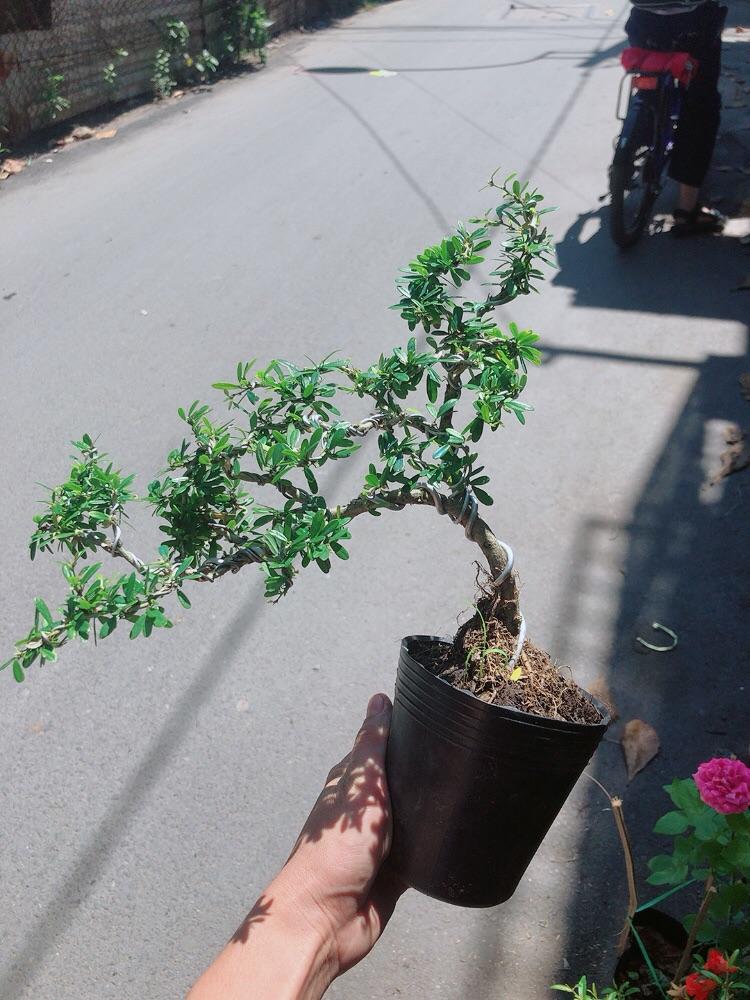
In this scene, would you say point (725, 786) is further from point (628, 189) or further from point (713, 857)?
point (628, 189)

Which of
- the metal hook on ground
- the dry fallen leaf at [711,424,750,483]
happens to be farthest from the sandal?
the metal hook on ground

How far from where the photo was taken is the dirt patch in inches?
68.6

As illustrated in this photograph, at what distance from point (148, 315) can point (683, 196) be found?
348 centimetres

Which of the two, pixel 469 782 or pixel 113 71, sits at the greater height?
pixel 469 782

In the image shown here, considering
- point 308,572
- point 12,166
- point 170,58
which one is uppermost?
point 170,58

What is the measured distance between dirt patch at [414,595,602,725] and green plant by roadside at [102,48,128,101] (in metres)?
8.55

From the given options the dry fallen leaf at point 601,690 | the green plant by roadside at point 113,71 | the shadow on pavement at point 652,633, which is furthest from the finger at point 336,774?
the green plant by roadside at point 113,71

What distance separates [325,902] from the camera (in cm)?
164

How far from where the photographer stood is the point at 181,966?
2.26 metres

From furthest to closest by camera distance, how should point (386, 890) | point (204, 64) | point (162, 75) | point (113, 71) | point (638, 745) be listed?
point (204, 64) < point (162, 75) < point (113, 71) < point (638, 745) < point (386, 890)

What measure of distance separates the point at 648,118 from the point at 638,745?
4.20 meters

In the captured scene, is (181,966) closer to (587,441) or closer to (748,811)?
(748,811)

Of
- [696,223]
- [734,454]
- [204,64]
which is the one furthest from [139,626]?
[204,64]

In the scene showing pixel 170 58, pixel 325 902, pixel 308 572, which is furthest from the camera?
pixel 170 58
